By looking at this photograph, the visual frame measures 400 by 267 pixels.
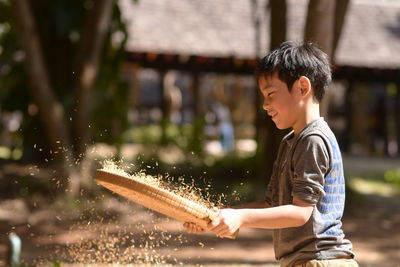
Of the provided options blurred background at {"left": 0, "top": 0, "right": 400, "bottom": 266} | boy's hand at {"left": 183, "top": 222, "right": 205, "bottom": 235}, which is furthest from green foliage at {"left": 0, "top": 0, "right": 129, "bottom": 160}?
boy's hand at {"left": 183, "top": 222, "right": 205, "bottom": 235}

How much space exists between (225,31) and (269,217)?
14865mm

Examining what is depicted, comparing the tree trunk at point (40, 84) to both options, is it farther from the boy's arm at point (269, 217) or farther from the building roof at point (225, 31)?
the building roof at point (225, 31)

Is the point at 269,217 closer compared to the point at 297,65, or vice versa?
the point at 269,217

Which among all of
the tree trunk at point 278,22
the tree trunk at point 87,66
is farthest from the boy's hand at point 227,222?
the tree trunk at point 278,22

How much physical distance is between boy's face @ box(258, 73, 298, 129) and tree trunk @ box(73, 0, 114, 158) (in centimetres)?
596

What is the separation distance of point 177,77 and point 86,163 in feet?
55.9

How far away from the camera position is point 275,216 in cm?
242

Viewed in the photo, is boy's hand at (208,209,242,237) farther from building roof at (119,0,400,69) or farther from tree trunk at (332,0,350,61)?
building roof at (119,0,400,69)

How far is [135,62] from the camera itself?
16250mm

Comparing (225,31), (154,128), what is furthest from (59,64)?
(154,128)

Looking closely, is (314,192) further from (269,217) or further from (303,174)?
(269,217)

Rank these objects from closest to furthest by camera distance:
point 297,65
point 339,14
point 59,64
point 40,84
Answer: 1. point 297,65
2. point 339,14
3. point 40,84
4. point 59,64

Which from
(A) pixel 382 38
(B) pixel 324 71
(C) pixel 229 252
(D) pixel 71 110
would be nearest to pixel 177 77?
(A) pixel 382 38

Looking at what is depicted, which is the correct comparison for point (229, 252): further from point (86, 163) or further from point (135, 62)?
point (135, 62)
